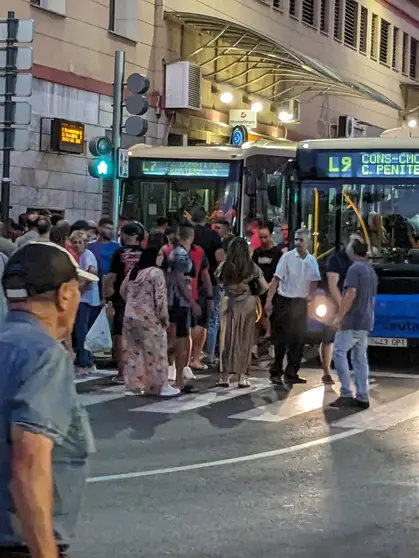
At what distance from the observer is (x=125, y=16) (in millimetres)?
28656

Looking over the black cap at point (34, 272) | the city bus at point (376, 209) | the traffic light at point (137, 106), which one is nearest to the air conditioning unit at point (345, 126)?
the traffic light at point (137, 106)

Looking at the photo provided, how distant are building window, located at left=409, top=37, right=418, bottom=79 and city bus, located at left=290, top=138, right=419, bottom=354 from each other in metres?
37.4

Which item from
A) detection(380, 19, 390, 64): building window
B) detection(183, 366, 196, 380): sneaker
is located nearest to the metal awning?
detection(380, 19, 390, 64): building window

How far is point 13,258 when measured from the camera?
3604 mm

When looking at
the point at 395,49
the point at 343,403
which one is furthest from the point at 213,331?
the point at 395,49

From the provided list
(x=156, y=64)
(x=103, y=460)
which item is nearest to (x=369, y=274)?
(x=103, y=460)

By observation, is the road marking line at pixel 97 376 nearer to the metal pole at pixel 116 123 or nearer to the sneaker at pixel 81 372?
the sneaker at pixel 81 372

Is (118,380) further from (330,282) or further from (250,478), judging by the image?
(250,478)

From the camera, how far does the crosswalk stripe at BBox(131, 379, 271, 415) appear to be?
12.5 meters

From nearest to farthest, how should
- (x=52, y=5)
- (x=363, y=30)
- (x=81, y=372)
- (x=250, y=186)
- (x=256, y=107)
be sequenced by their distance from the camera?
1. (x=81, y=372)
2. (x=250, y=186)
3. (x=52, y=5)
4. (x=256, y=107)
5. (x=363, y=30)

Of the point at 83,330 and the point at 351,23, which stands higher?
the point at 351,23

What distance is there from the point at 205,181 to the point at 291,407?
9.30m

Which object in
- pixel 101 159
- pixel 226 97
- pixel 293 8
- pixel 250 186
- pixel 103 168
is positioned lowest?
pixel 250 186

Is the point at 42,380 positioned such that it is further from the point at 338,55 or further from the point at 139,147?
the point at 338,55
